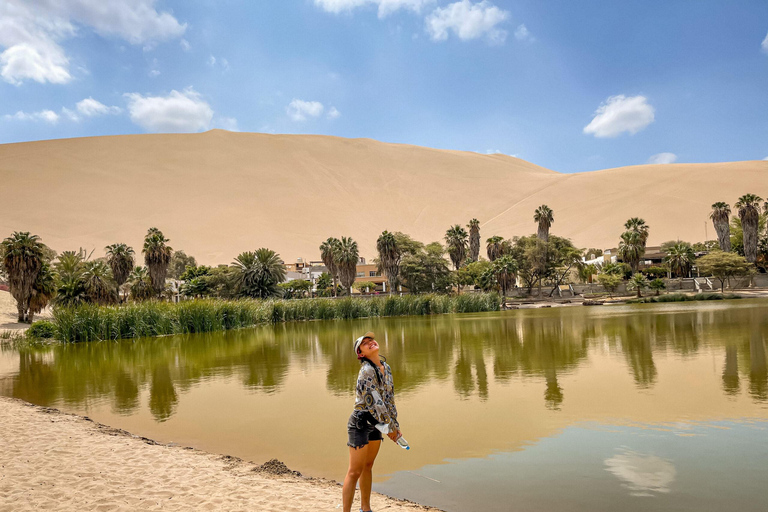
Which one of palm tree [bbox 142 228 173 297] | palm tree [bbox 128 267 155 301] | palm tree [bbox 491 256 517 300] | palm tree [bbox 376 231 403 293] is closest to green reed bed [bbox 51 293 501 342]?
palm tree [bbox 491 256 517 300]

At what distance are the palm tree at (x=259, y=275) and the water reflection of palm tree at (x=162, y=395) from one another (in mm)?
35725

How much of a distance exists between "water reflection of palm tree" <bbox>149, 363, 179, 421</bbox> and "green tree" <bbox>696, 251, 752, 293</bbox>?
57.6 m

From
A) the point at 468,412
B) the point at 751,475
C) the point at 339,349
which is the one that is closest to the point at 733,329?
the point at 339,349

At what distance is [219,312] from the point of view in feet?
120

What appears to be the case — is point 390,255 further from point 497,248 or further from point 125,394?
point 125,394

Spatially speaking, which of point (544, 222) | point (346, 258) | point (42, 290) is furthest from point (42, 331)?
point (544, 222)

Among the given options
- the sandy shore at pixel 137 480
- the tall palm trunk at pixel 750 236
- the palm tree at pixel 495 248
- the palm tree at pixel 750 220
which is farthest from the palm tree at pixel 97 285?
the tall palm trunk at pixel 750 236

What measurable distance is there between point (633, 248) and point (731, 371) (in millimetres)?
54498

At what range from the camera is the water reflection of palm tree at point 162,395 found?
11.6 metres

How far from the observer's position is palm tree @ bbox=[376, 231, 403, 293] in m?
60.8

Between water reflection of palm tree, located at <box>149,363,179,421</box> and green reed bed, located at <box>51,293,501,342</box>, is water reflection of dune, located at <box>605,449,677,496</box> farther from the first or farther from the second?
green reed bed, located at <box>51,293,501,342</box>

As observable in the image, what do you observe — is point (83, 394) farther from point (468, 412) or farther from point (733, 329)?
point (733, 329)

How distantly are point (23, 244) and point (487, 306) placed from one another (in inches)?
1436

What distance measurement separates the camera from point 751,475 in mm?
6496
